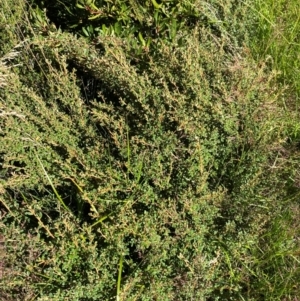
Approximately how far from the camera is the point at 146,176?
209 cm

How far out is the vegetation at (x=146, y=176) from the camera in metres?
1.96

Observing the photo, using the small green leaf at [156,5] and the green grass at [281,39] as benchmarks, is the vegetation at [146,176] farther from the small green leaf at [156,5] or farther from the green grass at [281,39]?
the green grass at [281,39]

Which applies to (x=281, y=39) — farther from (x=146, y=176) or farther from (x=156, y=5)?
(x=146, y=176)

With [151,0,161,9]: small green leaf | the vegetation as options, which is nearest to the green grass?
the vegetation

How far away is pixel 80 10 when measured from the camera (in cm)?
255

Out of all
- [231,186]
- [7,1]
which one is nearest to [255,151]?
[231,186]

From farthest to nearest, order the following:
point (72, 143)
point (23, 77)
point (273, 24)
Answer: point (273, 24) < point (23, 77) < point (72, 143)

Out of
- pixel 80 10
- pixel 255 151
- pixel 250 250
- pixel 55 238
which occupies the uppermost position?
pixel 80 10

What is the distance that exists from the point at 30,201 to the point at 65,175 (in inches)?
12.1

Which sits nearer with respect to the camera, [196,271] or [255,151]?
[196,271]

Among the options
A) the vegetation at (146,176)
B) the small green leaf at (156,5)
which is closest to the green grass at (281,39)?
the vegetation at (146,176)

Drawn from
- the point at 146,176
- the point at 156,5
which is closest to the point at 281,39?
the point at 156,5

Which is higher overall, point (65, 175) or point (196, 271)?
point (65, 175)

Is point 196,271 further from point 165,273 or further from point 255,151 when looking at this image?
point 255,151
